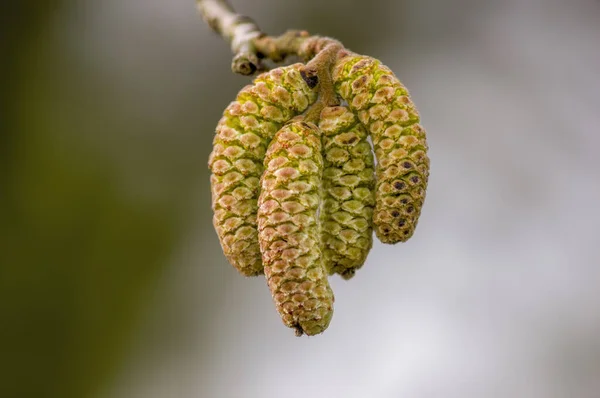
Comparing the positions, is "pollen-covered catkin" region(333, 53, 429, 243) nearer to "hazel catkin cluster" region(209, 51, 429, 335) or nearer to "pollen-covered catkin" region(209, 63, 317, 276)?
"hazel catkin cluster" region(209, 51, 429, 335)

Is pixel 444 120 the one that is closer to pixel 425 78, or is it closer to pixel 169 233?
pixel 425 78

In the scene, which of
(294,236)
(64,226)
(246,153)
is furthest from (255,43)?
(64,226)

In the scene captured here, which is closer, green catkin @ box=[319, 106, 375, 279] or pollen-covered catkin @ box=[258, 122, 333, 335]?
pollen-covered catkin @ box=[258, 122, 333, 335]

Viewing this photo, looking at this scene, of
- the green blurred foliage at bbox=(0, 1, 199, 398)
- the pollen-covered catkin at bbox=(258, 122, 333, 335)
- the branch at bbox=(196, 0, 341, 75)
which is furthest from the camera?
the green blurred foliage at bbox=(0, 1, 199, 398)

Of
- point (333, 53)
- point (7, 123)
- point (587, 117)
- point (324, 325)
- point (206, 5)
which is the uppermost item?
point (587, 117)

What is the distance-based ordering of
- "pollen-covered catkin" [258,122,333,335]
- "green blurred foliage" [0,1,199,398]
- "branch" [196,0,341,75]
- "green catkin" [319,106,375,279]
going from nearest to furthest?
"pollen-covered catkin" [258,122,333,335] → "green catkin" [319,106,375,279] → "branch" [196,0,341,75] → "green blurred foliage" [0,1,199,398]

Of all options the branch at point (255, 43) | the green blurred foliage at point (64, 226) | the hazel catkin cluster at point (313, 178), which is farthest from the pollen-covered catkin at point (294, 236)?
the green blurred foliage at point (64, 226)

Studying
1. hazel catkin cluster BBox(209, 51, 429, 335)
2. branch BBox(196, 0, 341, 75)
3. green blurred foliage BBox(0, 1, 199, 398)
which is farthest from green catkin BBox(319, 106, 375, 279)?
green blurred foliage BBox(0, 1, 199, 398)

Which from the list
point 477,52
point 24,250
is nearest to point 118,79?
point 24,250
